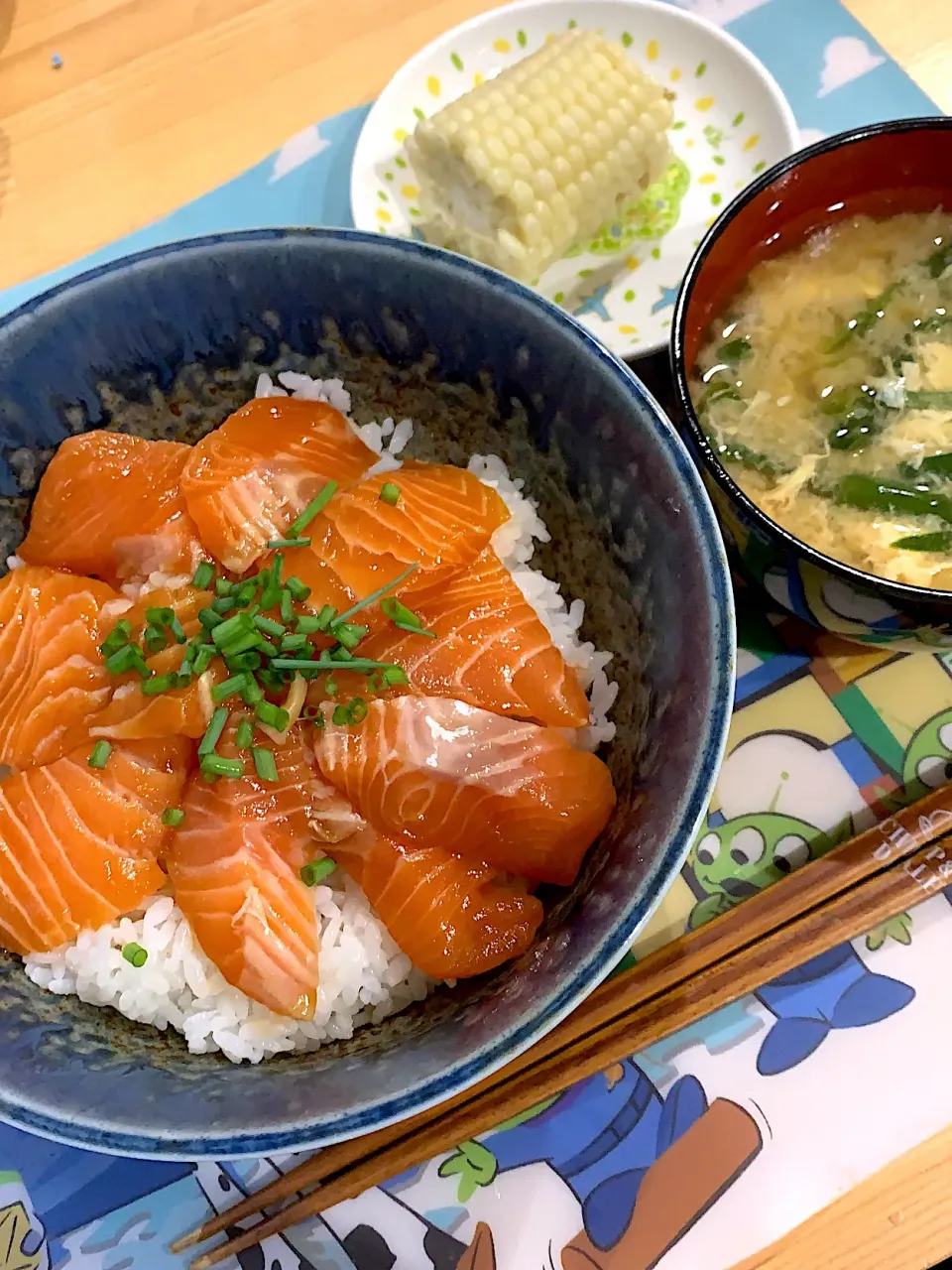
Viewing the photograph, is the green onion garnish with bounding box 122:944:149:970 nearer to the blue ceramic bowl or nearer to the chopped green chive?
the blue ceramic bowl

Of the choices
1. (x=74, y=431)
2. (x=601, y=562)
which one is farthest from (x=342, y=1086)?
(x=74, y=431)

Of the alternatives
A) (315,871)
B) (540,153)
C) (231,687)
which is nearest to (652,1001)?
(315,871)

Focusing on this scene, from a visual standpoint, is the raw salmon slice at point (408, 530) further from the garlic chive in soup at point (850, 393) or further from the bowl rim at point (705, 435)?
the garlic chive in soup at point (850, 393)

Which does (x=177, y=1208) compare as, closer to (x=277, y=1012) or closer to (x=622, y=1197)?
(x=277, y=1012)

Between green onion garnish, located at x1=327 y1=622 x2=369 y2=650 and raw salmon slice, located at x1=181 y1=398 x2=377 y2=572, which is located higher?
raw salmon slice, located at x1=181 y1=398 x2=377 y2=572

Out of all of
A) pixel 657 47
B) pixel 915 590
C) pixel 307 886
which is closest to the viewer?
pixel 915 590

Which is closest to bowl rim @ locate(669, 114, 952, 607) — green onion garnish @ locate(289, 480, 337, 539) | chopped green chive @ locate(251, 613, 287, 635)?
green onion garnish @ locate(289, 480, 337, 539)

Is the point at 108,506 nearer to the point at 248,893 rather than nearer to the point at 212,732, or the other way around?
the point at 212,732
